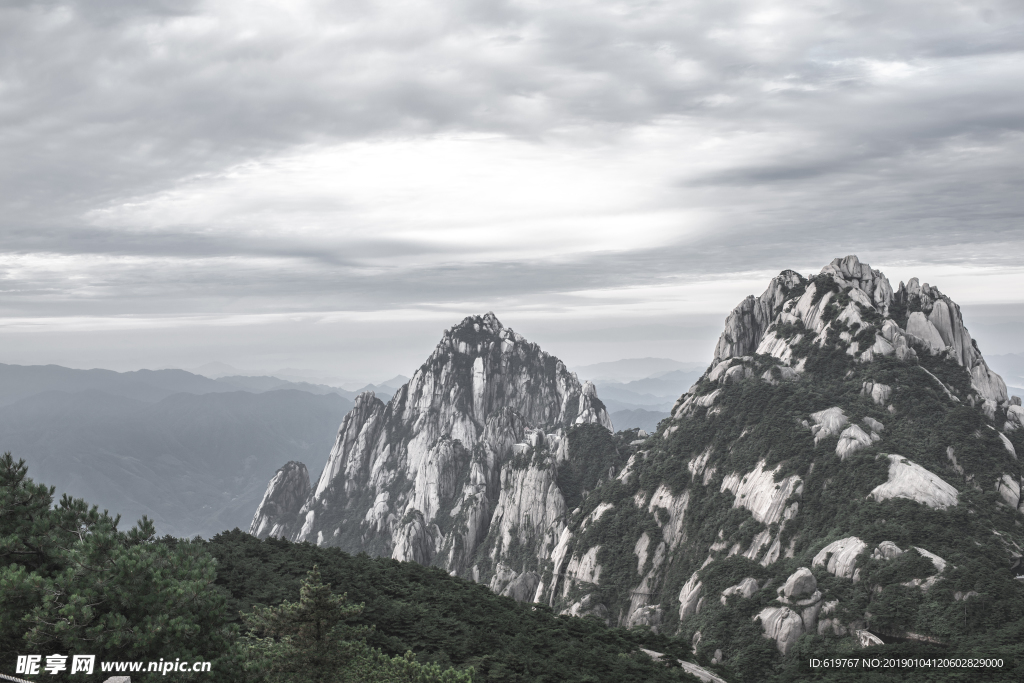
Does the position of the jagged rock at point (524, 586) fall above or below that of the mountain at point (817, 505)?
below

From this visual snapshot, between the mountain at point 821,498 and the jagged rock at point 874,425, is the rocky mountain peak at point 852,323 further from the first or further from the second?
the jagged rock at point 874,425

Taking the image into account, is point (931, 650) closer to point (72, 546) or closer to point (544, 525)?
point (72, 546)

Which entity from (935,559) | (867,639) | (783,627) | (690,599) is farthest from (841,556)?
(690,599)

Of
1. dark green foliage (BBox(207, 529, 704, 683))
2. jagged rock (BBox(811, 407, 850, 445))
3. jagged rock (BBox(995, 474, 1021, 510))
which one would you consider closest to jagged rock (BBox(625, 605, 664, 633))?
jagged rock (BBox(811, 407, 850, 445))

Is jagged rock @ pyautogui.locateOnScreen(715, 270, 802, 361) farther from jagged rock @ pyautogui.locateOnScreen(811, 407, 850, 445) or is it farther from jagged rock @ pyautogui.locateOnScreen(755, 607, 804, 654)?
jagged rock @ pyautogui.locateOnScreen(755, 607, 804, 654)

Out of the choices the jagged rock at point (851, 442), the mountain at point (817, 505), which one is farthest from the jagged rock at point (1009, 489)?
the jagged rock at point (851, 442)

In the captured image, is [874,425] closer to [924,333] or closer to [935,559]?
[935,559]
